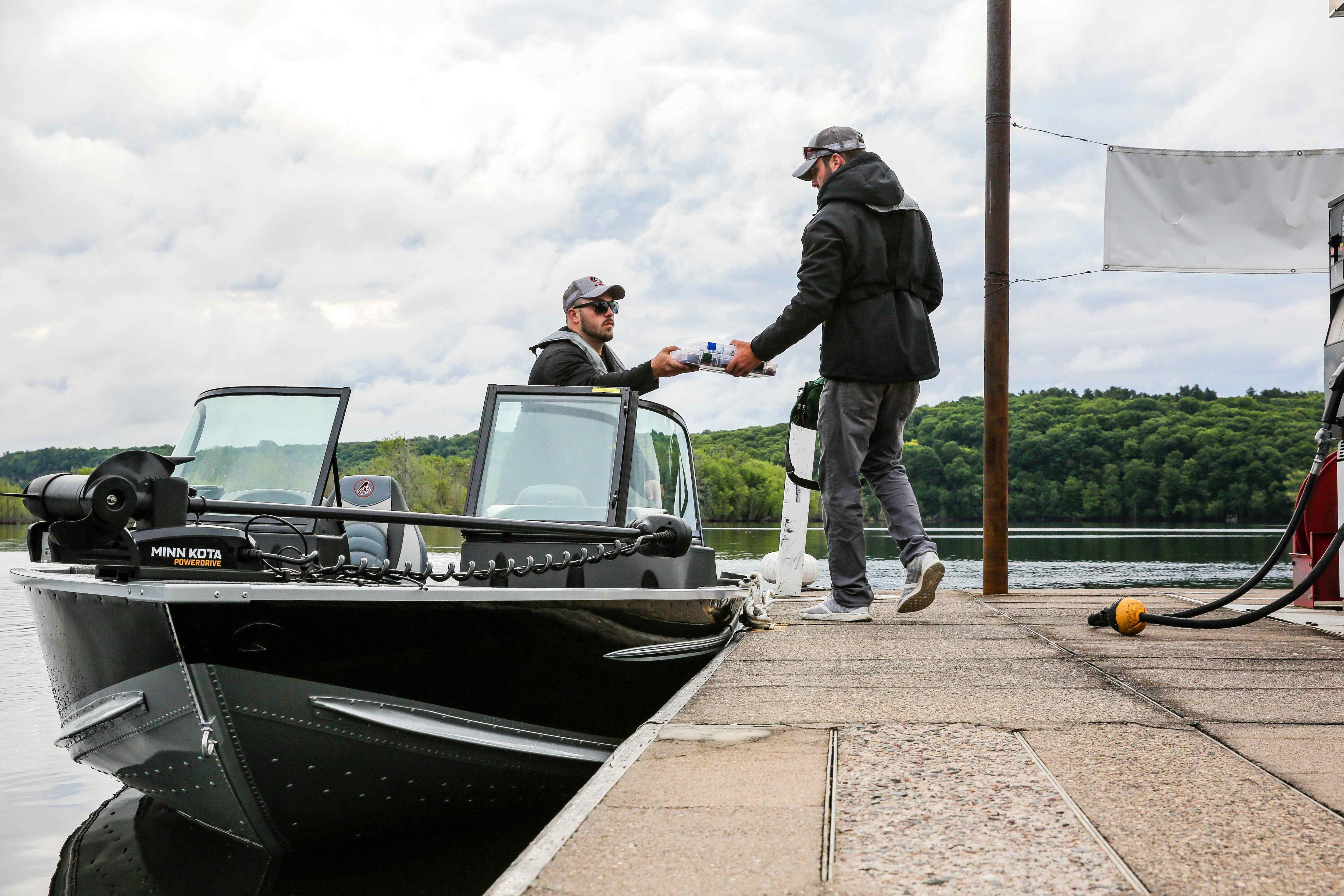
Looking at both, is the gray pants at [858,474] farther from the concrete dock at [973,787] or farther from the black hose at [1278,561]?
the concrete dock at [973,787]

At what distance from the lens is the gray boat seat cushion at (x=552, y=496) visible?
4840 mm

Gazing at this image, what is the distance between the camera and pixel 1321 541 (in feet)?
24.9

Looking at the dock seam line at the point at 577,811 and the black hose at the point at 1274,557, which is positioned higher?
the black hose at the point at 1274,557

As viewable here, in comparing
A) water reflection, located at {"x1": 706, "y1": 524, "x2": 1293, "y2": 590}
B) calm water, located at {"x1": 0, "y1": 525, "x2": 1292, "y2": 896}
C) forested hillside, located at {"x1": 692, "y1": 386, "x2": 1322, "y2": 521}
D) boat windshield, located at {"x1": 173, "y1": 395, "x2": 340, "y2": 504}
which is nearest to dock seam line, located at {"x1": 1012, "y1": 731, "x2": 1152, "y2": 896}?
calm water, located at {"x1": 0, "y1": 525, "x2": 1292, "y2": 896}

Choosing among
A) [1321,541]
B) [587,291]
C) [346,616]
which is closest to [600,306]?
[587,291]

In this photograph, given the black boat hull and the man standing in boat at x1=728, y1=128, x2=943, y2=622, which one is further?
the man standing in boat at x1=728, y1=128, x2=943, y2=622

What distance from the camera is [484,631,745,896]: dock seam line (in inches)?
71.3

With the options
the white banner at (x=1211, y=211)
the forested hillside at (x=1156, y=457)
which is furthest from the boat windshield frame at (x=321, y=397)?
the forested hillside at (x=1156, y=457)

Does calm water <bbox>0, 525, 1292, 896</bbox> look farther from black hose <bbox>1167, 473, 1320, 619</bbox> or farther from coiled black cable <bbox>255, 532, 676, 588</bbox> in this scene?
black hose <bbox>1167, 473, 1320, 619</bbox>

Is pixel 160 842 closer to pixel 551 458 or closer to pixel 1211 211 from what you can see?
pixel 551 458

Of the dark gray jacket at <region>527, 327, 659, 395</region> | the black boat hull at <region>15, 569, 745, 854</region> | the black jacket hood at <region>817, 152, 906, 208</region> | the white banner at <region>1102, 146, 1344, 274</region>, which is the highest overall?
the white banner at <region>1102, 146, 1344, 274</region>

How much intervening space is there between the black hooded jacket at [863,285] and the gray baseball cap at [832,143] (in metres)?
0.17

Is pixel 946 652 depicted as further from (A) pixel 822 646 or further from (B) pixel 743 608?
(B) pixel 743 608

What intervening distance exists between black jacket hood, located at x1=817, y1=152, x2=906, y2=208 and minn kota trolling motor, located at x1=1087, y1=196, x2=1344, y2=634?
2467mm
